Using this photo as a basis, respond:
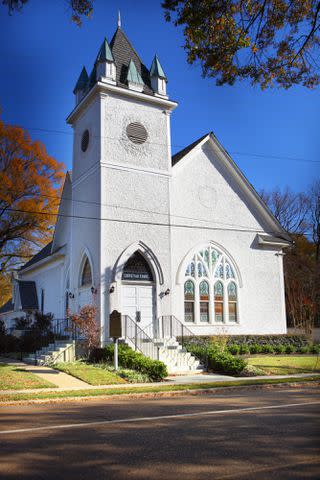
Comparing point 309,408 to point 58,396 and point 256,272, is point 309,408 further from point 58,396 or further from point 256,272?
point 256,272

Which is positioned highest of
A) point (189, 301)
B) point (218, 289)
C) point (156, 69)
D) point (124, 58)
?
point (124, 58)

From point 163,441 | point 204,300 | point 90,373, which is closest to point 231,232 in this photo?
point 204,300

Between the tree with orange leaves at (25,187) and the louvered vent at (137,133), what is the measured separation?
813cm

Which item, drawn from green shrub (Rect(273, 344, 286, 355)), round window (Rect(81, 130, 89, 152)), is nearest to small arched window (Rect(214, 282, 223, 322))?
green shrub (Rect(273, 344, 286, 355))

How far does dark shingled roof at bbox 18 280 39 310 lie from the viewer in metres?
30.1

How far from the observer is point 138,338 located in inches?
763

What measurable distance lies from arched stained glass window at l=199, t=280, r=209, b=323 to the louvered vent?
278 inches

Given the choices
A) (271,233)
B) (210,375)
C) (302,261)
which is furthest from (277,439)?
(302,261)

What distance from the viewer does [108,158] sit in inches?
829

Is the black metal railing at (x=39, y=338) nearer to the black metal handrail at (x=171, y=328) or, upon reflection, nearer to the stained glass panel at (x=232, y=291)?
the black metal handrail at (x=171, y=328)

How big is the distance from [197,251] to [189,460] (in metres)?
17.2

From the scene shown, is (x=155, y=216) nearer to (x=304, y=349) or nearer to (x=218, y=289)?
(x=218, y=289)

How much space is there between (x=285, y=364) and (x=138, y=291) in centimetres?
655

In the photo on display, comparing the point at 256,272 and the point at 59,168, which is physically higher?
the point at 59,168
